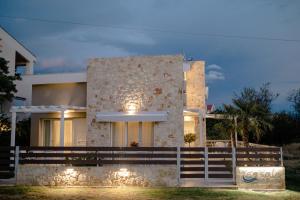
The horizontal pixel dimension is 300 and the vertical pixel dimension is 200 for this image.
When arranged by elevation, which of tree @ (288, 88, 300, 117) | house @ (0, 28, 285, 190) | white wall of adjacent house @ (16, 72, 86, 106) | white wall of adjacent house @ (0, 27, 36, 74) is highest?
white wall of adjacent house @ (0, 27, 36, 74)

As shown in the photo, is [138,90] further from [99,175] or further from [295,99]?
[295,99]

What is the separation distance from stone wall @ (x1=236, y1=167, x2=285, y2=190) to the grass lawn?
27.1 inches

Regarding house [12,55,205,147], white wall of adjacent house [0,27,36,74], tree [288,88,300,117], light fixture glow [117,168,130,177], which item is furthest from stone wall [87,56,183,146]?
tree [288,88,300,117]

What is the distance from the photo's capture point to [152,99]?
23.7 metres

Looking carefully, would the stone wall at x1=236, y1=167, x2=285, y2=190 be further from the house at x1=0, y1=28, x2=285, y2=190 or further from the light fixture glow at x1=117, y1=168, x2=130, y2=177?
the light fixture glow at x1=117, y1=168, x2=130, y2=177

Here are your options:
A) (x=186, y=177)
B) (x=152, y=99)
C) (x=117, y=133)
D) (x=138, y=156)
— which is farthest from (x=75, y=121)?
(x=186, y=177)

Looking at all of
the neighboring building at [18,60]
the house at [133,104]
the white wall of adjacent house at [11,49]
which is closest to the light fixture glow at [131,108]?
the house at [133,104]

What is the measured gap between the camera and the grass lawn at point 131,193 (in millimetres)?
16562

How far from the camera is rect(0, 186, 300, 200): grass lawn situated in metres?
16.6

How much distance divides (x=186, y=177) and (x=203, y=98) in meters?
10.3

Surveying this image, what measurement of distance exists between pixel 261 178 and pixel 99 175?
8052 mm

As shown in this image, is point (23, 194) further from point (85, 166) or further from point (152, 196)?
point (152, 196)

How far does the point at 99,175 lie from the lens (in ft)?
66.1

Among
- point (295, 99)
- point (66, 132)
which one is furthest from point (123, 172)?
point (295, 99)
